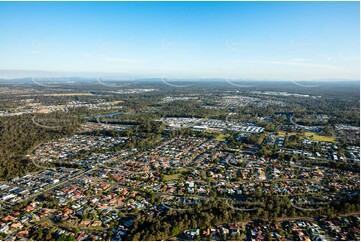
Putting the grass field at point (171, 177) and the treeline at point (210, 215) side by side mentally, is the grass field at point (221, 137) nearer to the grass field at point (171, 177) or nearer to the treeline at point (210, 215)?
the grass field at point (171, 177)

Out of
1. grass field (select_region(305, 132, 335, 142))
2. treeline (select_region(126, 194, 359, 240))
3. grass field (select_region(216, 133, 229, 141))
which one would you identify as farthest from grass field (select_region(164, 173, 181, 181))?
grass field (select_region(305, 132, 335, 142))

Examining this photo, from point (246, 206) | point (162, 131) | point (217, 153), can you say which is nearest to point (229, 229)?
point (246, 206)

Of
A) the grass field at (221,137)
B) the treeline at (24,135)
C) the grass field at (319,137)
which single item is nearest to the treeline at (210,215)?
the treeline at (24,135)

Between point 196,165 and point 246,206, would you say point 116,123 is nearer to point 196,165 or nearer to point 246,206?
point 196,165

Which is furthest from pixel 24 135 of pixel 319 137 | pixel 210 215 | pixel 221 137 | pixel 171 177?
pixel 319 137

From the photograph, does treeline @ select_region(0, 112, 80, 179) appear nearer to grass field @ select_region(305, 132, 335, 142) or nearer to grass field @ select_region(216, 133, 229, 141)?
grass field @ select_region(216, 133, 229, 141)

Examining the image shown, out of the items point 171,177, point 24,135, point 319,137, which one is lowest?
point 24,135

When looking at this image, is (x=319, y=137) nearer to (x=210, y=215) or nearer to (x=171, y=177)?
(x=171, y=177)

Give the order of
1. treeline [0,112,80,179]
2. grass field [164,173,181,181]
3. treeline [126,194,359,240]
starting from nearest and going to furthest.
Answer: treeline [126,194,359,240]
grass field [164,173,181,181]
treeline [0,112,80,179]
